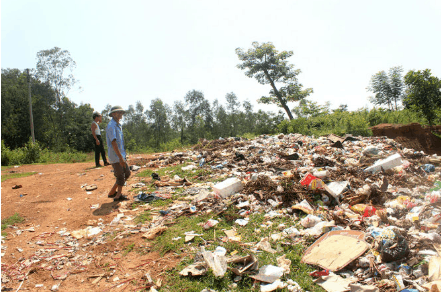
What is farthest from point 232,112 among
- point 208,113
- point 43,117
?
point 43,117

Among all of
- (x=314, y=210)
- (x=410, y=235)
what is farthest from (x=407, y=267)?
(x=314, y=210)

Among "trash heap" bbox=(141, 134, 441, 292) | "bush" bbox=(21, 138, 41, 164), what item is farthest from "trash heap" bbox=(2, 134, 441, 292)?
"bush" bbox=(21, 138, 41, 164)

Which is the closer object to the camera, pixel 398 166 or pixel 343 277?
pixel 343 277

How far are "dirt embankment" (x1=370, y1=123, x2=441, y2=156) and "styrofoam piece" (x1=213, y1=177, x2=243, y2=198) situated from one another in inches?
416

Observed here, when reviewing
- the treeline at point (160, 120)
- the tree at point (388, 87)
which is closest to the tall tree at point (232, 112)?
the treeline at point (160, 120)

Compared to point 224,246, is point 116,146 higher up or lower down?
higher up

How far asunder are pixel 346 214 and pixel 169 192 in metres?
3.19

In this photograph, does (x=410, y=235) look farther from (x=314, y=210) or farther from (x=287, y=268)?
(x=287, y=268)

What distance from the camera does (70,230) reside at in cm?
359

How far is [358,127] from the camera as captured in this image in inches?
451

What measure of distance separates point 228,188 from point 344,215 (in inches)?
73.6

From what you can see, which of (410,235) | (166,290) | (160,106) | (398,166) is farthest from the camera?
(160,106)

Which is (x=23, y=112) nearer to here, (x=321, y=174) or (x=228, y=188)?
(x=228, y=188)

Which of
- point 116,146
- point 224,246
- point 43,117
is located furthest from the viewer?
point 43,117
